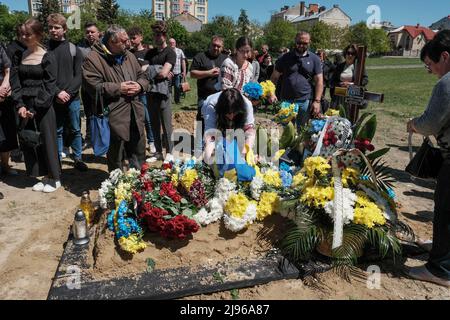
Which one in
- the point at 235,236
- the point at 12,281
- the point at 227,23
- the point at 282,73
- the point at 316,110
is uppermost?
the point at 227,23

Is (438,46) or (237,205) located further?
(237,205)

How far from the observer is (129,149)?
15.6 feet

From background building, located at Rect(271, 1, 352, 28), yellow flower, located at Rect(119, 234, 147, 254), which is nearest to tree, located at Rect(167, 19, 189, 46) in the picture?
background building, located at Rect(271, 1, 352, 28)

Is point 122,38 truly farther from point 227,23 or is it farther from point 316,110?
point 227,23

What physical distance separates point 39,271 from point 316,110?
4.04 m

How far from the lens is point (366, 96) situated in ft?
13.0

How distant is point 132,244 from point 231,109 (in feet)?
5.11

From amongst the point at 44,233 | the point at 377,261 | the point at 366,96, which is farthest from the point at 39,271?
the point at 366,96

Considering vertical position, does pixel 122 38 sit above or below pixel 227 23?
below

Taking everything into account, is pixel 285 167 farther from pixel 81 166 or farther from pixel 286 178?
pixel 81 166

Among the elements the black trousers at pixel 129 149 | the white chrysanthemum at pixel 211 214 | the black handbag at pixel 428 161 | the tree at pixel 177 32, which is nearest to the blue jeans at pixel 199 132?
the black trousers at pixel 129 149

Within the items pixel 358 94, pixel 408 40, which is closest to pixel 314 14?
pixel 408 40

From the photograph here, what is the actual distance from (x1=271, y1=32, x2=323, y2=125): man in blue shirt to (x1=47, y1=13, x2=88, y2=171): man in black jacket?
296cm

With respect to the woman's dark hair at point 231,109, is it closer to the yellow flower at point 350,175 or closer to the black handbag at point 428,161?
the yellow flower at point 350,175
